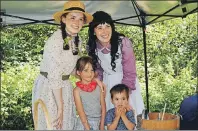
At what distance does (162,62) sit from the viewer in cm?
868

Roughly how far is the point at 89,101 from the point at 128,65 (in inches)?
14.6

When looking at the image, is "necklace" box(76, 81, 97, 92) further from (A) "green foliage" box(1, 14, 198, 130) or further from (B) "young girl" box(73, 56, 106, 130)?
(A) "green foliage" box(1, 14, 198, 130)

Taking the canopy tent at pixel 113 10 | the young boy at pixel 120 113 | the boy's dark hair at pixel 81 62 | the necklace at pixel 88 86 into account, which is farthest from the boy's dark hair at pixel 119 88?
the canopy tent at pixel 113 10

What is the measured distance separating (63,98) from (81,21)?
529mm

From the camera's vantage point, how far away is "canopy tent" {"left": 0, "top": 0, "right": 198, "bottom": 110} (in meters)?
4.09

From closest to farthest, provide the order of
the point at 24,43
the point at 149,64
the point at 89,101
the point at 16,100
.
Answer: the point at 89,101
the point at 16,100
the point at 149,64
the point at 24,43

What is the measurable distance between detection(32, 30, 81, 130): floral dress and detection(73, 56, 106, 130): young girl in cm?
7

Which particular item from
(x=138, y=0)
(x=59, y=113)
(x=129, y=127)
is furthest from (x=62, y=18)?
(x=138, y=0)

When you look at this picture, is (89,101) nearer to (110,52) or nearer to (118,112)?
(118,112)

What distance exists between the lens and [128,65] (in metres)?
3.01

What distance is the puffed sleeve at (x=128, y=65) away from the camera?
301 cm

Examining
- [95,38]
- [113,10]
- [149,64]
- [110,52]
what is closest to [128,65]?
[110,52]

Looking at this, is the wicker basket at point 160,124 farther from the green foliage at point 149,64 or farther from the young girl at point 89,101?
the green foliage at point 149,64

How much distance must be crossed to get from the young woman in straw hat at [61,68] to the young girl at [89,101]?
71 mm
